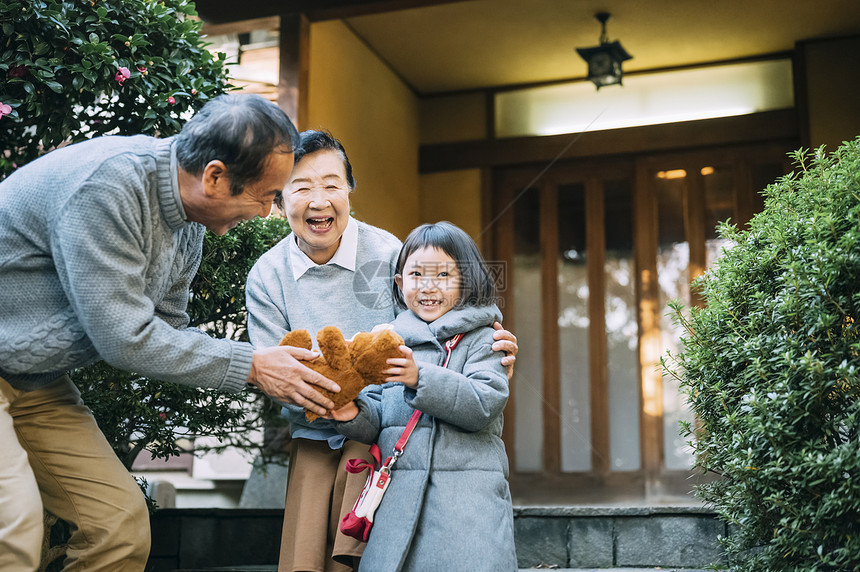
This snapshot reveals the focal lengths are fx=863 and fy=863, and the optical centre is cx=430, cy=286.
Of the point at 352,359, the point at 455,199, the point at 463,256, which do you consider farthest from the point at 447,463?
the point at 455,199

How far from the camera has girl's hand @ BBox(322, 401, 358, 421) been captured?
2627 mm

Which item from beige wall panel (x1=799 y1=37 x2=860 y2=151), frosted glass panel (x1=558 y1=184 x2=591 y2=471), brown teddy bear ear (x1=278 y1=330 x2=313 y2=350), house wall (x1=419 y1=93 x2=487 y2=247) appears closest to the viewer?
brown teddy bear ear (x1=278 y1=330 x2=313 y2=350)

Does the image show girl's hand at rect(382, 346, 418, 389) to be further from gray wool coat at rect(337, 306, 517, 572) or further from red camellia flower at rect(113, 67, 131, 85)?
red camellia flower at rect(113, 67, 131, 85)

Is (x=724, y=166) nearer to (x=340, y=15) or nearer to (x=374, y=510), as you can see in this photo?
(x=340, y=15)

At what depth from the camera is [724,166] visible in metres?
6.56

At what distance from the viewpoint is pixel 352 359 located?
2.56 m

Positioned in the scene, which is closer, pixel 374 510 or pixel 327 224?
pixel 374 510

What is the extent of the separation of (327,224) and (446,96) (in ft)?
14.9

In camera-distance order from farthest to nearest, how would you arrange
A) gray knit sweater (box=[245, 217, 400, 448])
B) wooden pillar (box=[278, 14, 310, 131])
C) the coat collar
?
wooden pillar (box=[278, 14, 310, 131])
gray knit sweater (box=[245, 217, 400, 448])
the coat collar

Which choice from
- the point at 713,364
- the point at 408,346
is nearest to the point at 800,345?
the point at 713,364

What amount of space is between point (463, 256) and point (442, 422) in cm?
55

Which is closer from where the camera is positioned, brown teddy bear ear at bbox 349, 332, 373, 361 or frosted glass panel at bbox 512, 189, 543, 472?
brown teddy bear ear at bbox 349, 332, 373, 361

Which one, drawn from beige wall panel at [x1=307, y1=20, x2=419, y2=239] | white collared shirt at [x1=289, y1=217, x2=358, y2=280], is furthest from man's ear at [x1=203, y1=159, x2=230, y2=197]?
beige wall panel at [x1=307, y1=20, x2=419, y2=239]

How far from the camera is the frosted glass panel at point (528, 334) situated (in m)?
6.89
